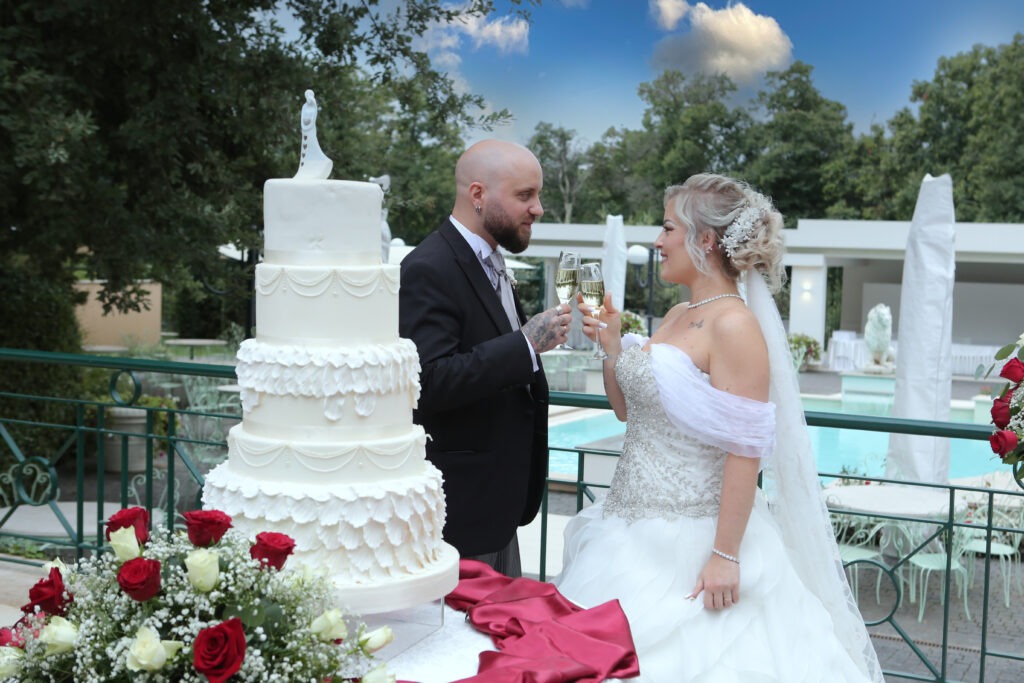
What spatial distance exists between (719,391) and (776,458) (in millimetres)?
488

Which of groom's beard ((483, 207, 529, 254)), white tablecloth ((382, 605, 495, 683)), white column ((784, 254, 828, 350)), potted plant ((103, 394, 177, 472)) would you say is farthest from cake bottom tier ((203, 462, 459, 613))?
white column ((784, 254, 828, 350))

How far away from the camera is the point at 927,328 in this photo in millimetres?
8727

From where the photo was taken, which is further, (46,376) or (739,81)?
(739,81)

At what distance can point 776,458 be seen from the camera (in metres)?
3.23

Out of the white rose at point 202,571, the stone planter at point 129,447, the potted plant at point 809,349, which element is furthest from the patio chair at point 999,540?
the potted plant at point 809,349

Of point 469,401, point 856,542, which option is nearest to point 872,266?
point 856,542

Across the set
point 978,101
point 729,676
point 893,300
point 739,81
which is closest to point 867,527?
point 729,676

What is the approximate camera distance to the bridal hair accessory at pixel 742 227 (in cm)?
297

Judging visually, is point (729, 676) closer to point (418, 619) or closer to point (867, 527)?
point (418, 619)

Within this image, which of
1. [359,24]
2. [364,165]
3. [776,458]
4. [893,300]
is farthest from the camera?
[893,300]

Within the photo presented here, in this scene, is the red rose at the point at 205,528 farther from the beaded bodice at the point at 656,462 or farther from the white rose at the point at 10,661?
the beaded bodice at the point at 656,462

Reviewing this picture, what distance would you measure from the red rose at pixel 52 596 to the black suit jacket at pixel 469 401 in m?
1.41

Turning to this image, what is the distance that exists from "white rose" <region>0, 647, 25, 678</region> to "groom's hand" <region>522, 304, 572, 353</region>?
5.56 ft

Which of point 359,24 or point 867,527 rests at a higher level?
point 359,24
